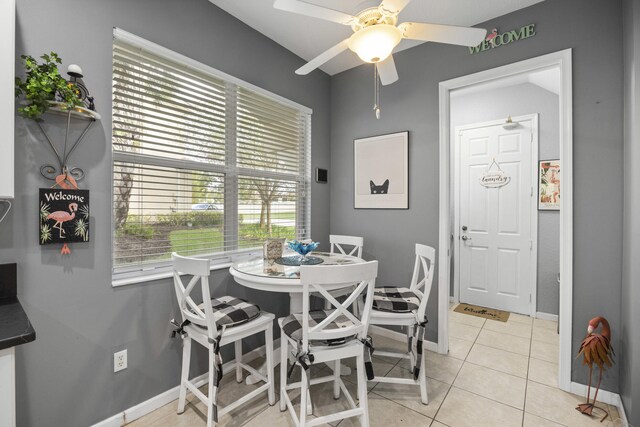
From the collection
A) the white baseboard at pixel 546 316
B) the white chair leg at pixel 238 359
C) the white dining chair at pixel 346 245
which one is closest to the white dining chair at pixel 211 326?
the white chair leg at pixel 238 359

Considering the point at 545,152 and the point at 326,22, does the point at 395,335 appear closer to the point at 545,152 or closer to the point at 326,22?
the point at 545,152

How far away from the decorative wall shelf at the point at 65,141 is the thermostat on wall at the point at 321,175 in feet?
6.55

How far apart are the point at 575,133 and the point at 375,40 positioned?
1577 mm

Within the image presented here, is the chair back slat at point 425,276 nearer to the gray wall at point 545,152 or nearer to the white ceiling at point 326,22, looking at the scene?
the white ceiling at point 326,22

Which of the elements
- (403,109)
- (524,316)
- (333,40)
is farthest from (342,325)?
(524,316)

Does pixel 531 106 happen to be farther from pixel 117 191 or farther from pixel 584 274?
pixel 117 191

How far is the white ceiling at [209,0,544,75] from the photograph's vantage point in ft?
7.07

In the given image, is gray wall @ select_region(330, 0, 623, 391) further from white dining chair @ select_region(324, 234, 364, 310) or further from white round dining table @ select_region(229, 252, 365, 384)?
white round dining table @ select_region(229, 252, 365, 384)

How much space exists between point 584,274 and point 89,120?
3.23 meters

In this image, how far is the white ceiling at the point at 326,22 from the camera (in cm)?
216

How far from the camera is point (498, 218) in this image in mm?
3557

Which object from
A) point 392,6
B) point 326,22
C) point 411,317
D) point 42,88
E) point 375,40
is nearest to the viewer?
point 42,88

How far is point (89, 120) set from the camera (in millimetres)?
1562

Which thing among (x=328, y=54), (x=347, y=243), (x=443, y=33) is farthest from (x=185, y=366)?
(x=443, y=33)
